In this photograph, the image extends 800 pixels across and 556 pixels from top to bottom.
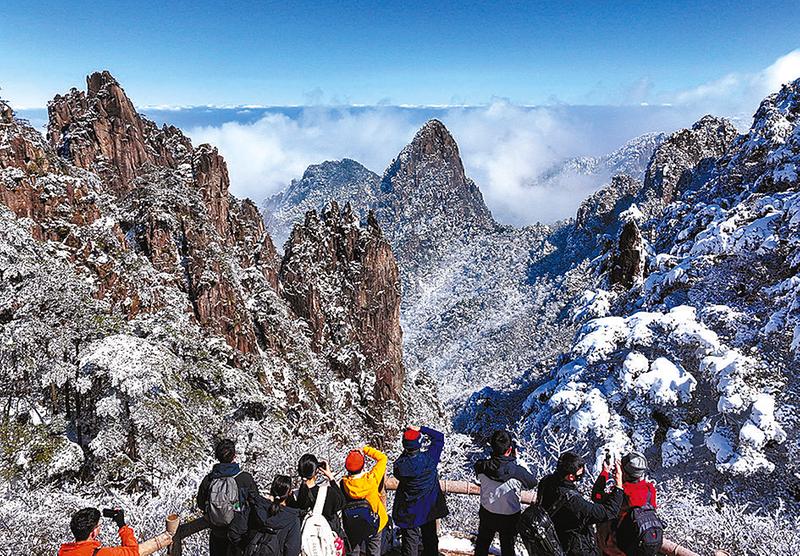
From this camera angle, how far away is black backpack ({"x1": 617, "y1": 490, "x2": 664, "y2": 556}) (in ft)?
14.5

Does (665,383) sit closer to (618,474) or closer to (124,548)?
(618,474)

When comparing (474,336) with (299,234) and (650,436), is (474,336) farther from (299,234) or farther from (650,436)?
(650,436)

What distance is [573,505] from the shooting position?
4.49 metres

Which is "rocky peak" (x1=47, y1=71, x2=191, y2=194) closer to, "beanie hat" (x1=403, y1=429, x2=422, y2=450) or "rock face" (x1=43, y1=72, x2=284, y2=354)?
"rock face" (x1=43, y1=72, x2=284, y2=354)

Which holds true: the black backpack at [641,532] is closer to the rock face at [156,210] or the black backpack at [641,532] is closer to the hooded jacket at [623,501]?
the hooded jacket at [623,501]

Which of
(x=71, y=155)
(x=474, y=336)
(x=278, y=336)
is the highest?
(x=71, y=155)

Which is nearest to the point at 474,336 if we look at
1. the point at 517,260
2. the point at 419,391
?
the point at 517,260

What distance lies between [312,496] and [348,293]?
5150 centimetres

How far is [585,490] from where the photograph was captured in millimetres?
9320

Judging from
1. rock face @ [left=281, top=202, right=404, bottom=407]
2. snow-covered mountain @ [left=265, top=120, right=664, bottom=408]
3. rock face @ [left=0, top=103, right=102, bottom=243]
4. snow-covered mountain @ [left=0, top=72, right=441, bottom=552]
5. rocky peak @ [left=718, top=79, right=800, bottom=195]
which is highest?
rocky peak @ [left=718, top=79, right=800, bottom=195]

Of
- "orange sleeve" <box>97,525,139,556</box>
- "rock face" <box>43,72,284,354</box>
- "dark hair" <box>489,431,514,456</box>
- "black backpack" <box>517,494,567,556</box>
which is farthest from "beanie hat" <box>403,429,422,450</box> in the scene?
"rock face" <box>43,72,284,354</box>

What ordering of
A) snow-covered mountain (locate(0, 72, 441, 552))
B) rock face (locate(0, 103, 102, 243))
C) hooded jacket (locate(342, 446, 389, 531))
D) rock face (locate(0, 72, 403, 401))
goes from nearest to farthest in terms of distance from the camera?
hooded jacket (locate(342, 446, 389, 531)), snow-covered mountain (locate(0, 72, 441, 552)), rock face (locate(0, 103, 102, 243)), rock face (locate(0, 72, 403, 401))

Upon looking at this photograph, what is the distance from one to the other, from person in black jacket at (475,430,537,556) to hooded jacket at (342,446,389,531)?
47.5 inches

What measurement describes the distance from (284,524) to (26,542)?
6.16 m
